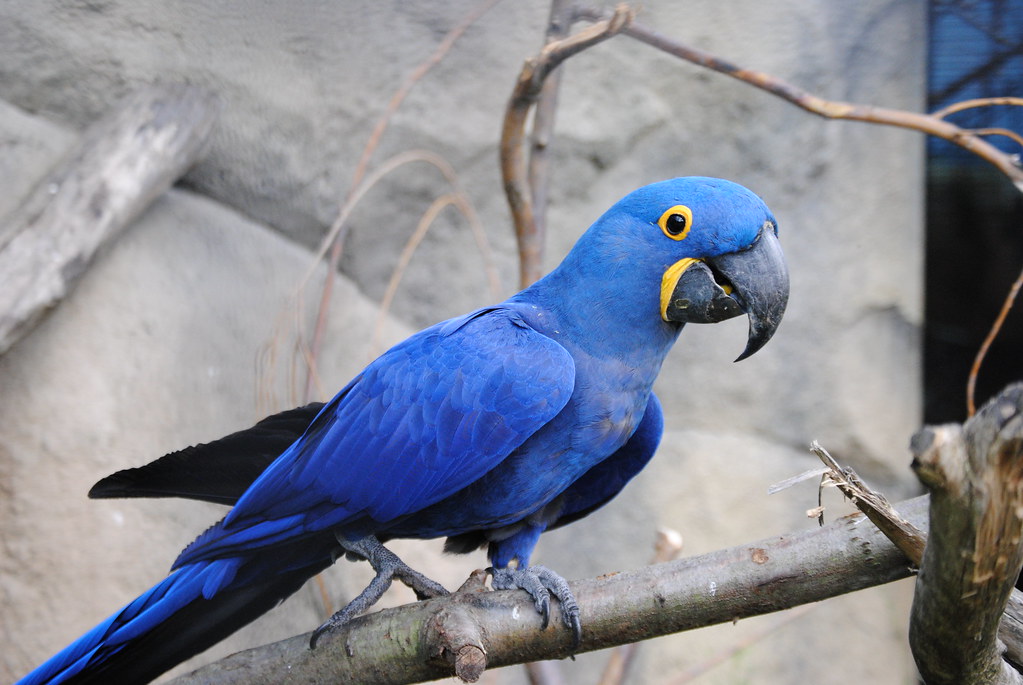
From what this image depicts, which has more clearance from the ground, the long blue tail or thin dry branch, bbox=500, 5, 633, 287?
thin dry branch, bbox=500, 5, 633, 287

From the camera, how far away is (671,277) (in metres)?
1.34

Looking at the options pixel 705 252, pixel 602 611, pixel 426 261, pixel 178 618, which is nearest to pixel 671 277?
pixel 705 252

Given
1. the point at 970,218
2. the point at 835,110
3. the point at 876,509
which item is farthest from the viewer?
the point at 970,218

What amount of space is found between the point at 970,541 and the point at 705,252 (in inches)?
23.8

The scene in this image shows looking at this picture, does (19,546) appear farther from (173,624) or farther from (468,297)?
(468,297)

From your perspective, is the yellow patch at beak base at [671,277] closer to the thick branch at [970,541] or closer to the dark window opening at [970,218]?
the thick branch at [970,541]

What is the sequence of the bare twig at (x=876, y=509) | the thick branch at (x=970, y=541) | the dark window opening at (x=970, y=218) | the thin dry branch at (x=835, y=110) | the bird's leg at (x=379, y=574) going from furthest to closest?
the dark window opening at (x=970, y=218) < the thin dry branch at (x=835, y=110) < the bird's leg at (x=379, y=574) < the bare twig at (x=876, y=509) < the thick branch at (x=970, y=541)

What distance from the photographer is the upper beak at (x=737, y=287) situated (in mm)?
1285

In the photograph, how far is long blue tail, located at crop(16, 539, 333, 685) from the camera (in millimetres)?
1345

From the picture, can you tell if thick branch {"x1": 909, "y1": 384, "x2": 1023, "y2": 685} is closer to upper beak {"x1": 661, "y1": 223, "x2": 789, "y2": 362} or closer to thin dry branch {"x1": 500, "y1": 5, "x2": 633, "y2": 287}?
upper beak {"x1": 661, "y1": 223, "x2": 789, "y2": 362}

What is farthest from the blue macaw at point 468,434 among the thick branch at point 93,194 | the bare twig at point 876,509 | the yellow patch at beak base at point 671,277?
the thick branch at point 93,194

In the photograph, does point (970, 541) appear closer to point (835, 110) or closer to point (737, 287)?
point (737, 287)

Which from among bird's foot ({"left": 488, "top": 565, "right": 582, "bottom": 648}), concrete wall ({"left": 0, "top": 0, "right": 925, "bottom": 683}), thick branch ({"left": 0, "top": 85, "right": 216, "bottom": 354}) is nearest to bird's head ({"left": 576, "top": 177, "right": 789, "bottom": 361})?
bird's foot ({"left": 488, "top": 565, "right": 582, "bottom": 648})

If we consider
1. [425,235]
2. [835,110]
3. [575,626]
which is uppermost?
[835,110]
